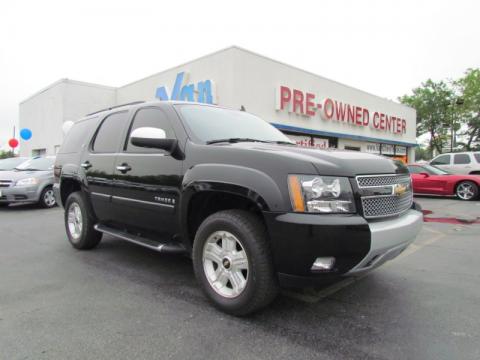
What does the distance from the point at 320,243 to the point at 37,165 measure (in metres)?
10.2

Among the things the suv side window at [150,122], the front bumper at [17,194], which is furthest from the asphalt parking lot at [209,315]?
the front bumper at [17,194]

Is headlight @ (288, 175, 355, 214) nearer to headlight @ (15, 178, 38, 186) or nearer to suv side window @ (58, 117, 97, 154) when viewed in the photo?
suv side window @ (58, 117, 97, 154)

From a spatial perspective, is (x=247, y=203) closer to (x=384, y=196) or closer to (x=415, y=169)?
(x=384, y=196)

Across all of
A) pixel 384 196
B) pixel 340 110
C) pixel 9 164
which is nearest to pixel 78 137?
pixel 384 196

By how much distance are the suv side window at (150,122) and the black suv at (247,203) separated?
0.01m

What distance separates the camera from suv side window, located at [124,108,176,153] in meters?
3.64

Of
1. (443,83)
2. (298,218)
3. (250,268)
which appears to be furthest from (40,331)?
(443,83)

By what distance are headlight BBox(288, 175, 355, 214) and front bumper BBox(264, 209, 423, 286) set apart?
0.20 feet

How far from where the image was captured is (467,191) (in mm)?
11727

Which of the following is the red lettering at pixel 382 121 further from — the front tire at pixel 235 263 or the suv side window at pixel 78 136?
the front tire at pixel 235 263

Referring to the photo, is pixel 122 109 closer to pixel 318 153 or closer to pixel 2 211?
pixel 318 153

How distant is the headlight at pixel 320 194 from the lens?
254 cm

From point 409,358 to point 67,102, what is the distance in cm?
2201

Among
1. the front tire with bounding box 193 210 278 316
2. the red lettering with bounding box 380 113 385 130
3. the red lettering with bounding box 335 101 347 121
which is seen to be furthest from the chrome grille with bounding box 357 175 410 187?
the red lettering with bounding box 380 113 385 130
